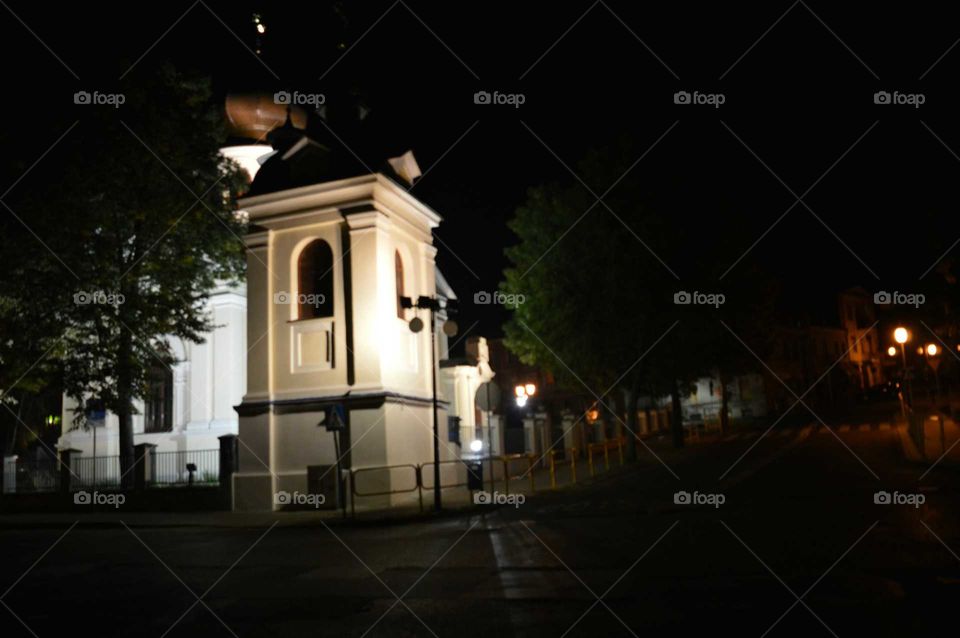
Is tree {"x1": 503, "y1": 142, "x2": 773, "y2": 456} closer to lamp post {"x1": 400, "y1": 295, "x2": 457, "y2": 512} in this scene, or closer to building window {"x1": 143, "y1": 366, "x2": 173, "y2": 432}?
lamp post {"x1": 400, "y1": 295, "x2": 457, "y2": 512}

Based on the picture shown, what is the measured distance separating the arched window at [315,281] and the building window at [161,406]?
39.3ft

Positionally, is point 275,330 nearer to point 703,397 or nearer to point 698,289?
point 698,289

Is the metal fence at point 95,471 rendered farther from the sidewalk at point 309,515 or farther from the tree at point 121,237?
the sidewalk at point 309,515

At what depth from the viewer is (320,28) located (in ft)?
91.8

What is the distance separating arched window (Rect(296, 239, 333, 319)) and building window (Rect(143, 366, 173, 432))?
472 inches

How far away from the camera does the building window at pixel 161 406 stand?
1283 inches

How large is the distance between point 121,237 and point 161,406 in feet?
31.4

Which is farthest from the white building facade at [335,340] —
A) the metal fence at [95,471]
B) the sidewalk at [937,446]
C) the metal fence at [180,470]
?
the sidewalk at [937,446]

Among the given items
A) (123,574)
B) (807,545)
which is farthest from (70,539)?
(807,545)

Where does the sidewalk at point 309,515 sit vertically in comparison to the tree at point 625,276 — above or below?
below

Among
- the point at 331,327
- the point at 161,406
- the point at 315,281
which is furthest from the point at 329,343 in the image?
the point at 161,406

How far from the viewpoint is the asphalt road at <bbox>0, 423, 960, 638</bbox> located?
699 centimetres

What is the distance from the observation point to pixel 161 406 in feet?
108

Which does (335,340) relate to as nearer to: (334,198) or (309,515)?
(334,198)
